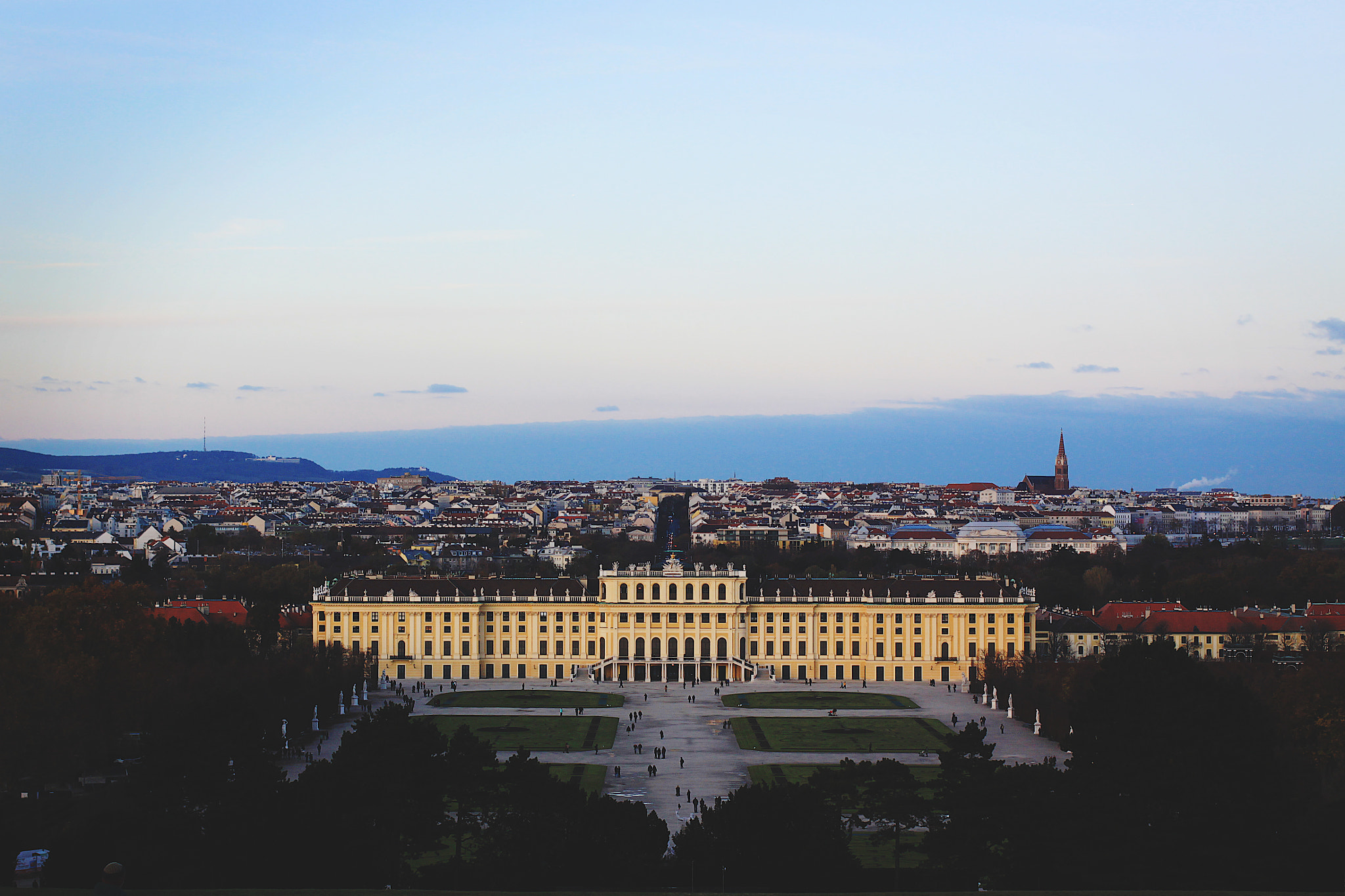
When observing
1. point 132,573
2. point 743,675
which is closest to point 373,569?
point 132,573

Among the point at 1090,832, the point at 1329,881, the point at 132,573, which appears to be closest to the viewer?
the point at 1329,881

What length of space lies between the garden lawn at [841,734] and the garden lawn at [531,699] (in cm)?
913

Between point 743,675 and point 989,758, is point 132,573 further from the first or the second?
point 989,758

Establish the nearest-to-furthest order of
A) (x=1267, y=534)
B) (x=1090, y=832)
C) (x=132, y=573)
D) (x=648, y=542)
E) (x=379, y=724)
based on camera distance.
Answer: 1. (x=1090, y=832)
2. (x=379, y=724)
3. (x=132, y=573)
4. (x=1267, y=534)
5. (x=648, y=542)

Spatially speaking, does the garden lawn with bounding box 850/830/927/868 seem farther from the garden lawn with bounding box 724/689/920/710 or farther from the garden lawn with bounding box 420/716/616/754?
the garden lawn with bounding box 724/689/920/710

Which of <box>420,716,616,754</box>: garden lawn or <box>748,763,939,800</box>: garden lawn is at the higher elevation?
<box>748,763,939,800</box>: garden lawn

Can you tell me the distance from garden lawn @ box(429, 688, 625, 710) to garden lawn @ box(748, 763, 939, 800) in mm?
19060

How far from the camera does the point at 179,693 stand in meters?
57.7

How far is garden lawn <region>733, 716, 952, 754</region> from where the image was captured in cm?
6272

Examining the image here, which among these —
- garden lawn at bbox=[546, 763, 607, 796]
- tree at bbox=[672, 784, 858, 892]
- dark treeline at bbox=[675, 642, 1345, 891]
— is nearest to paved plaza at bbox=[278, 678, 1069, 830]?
garden lawn at bbox=[546, 763, 607, 796]

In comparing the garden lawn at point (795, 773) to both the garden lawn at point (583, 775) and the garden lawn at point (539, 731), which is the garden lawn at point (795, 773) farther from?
the garden lawn at point (539, 731)

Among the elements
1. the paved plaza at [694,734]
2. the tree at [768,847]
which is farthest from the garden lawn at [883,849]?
the paved plaza at [694,734]

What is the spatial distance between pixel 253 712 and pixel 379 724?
577 centimetres

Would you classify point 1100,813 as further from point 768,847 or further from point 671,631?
point 671,631
